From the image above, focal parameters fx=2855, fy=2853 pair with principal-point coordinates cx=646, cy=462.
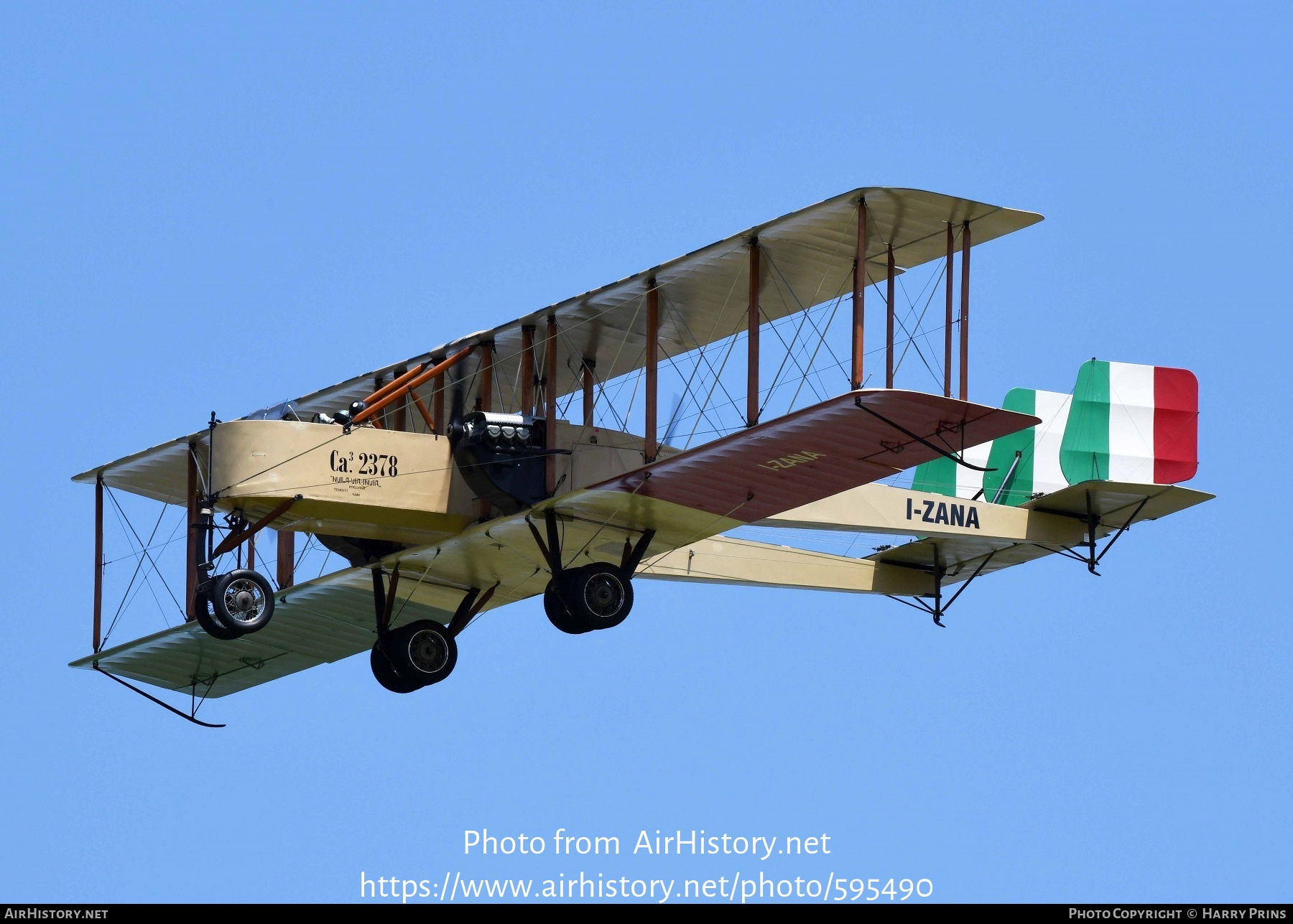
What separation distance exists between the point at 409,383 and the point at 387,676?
2.92m

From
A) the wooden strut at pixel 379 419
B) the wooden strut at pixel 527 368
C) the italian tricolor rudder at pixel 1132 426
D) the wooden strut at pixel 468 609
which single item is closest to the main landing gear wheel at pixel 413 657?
the wooden strut at pixel 468 609

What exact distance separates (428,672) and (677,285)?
15.1 ft

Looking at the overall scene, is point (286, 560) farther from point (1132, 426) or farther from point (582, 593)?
point (1132, 426)

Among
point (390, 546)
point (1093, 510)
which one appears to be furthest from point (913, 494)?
point (390, 546)

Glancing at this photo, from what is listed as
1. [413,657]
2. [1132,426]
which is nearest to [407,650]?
[413,657]

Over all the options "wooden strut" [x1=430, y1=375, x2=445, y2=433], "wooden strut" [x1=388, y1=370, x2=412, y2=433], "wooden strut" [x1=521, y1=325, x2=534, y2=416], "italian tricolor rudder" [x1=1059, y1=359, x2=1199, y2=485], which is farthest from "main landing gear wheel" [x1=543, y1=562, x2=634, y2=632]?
"italian tricolor rudder" [x1=1059, y1=359, x2=1199, y2=485]

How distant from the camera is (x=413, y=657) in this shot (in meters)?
27.5

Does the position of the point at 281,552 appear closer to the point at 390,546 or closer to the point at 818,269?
the point at 390,546

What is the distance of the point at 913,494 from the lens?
2898cm

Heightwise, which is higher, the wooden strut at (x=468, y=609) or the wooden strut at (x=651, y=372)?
the wooden strut at (x=651, y=372)

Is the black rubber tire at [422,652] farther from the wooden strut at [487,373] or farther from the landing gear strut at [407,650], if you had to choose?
the wooden strut at [487,373]

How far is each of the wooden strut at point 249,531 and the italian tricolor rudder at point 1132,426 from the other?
29.5ft

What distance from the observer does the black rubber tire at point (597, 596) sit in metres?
25.5
